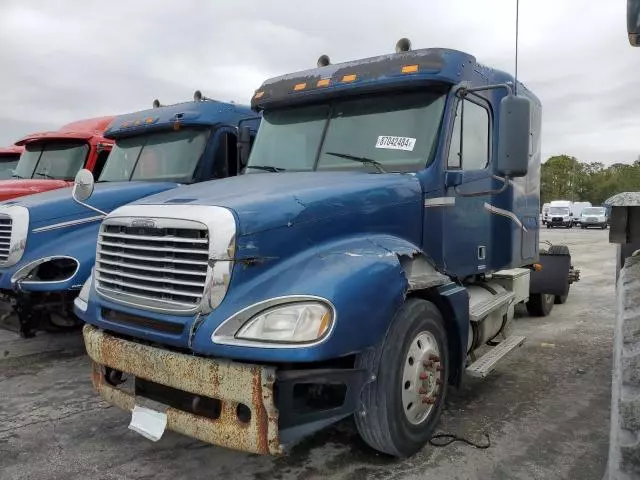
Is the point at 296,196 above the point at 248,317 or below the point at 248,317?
above

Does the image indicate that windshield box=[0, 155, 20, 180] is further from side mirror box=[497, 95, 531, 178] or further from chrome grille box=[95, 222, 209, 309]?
side mirror box=[497, 95, 531, 178]

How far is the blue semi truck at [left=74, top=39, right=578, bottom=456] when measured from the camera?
2785 mm

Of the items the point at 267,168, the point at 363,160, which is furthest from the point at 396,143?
the point at 267,168

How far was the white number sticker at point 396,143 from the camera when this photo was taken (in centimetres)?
407

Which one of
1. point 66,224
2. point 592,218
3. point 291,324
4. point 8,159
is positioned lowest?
point 592,218

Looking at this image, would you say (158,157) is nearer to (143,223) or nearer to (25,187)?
(25,187)

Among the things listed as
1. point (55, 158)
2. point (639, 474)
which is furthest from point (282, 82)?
point (55, 158)

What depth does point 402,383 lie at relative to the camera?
3.25 metres

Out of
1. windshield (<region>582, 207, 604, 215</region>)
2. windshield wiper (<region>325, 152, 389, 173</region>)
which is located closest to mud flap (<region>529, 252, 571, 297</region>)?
windshield wiper (<region>325, 152, 389, 173</region>)

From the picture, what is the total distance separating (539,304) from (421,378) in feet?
17.3

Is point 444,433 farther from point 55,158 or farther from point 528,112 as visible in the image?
point 55,158

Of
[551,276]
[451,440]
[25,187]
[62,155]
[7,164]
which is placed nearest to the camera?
[451,440]

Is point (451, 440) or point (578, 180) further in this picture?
point (578, 180)

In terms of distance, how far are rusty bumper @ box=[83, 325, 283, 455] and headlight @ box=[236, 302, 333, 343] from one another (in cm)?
17
